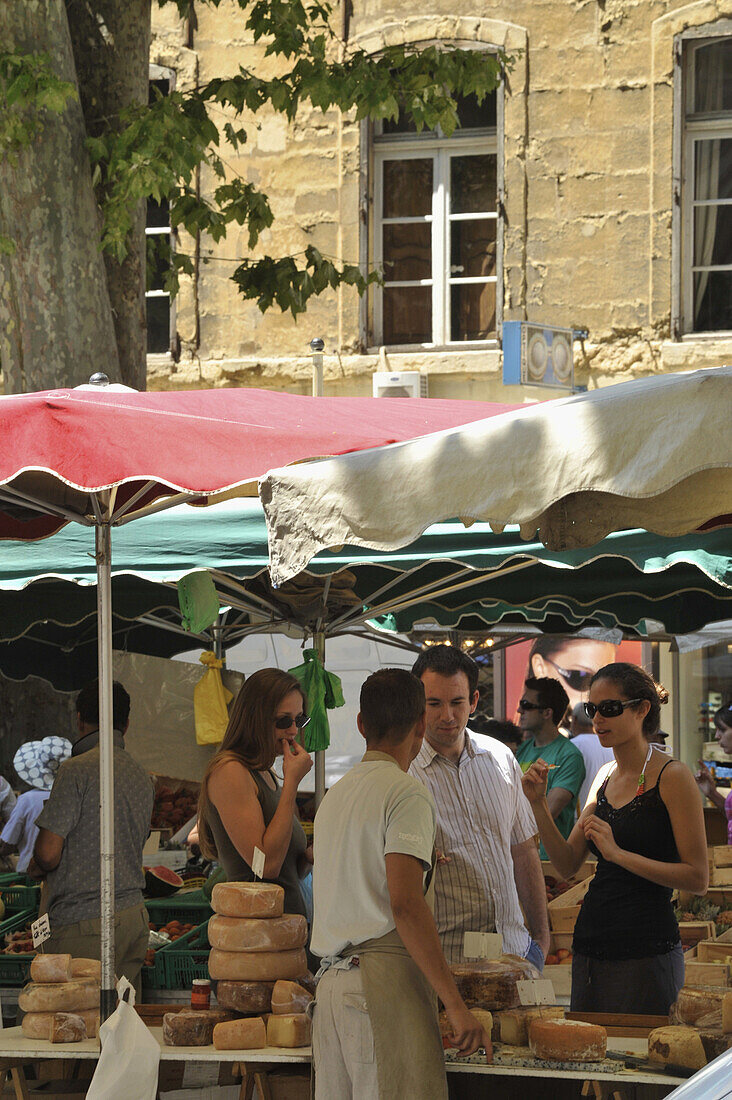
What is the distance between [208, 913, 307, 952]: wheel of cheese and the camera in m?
4.77

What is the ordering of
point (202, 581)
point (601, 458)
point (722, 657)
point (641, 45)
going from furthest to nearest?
point (722, 657), point (641, 45), point (202, 581), point (601, 458)

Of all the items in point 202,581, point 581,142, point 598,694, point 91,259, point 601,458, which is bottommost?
point 598,694

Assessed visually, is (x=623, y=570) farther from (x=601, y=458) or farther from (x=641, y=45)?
(x=641, y=45)

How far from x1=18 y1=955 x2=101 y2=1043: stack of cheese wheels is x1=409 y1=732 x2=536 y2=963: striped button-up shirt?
120cm

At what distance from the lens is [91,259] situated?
7.98 metres

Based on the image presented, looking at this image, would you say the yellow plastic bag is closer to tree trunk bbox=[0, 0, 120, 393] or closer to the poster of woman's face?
tree trunk bbox=[0, 0, 120, 393]

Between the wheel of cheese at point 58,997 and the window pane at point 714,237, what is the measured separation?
900 centimetres

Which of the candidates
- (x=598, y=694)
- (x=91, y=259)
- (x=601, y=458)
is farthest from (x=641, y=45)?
(x=601, y=458)

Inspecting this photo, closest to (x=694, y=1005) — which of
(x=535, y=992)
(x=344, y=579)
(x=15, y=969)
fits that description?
(x=535, y=992)

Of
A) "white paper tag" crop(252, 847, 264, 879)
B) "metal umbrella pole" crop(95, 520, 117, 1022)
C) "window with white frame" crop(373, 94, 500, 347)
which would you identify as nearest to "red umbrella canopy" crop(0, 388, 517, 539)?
"metal umbrella pole" crop(95, 520, 117, 1022)

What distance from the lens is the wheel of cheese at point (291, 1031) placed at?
179 inches

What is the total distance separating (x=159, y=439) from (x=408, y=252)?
8890 mm

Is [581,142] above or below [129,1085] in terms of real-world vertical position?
above

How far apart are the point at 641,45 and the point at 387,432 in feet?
28.2
